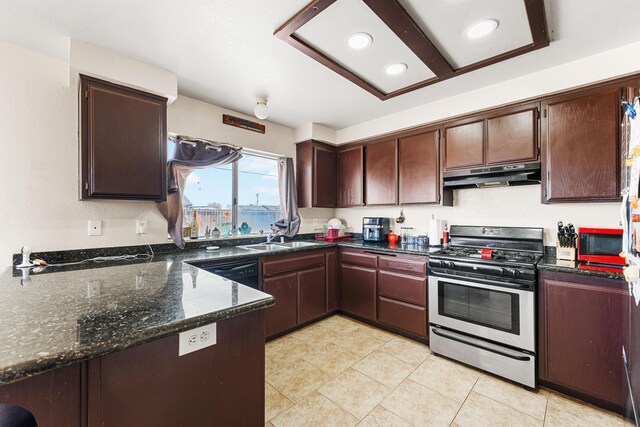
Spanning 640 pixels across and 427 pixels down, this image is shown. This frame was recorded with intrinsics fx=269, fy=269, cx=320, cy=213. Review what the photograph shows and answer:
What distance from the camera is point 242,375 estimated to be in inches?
42.9

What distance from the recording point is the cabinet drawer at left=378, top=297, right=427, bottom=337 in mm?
2604

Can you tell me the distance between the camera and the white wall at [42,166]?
188 centimetres

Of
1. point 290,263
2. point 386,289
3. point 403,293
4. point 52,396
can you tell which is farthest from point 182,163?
point 403,293

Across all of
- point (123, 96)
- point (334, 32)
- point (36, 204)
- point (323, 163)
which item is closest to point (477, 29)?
point (334, 32)

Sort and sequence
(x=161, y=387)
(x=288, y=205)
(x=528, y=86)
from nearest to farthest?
1. (x=161, y=387)
2. (x=528, y=86)
3. (x=288, y=205)

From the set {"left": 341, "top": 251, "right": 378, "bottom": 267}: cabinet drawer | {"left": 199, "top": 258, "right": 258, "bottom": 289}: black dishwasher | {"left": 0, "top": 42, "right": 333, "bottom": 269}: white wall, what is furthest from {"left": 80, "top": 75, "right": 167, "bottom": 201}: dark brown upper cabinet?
{"left": 341, "top": 251, "right": 378, "bottom": 267}: cabinet drawer

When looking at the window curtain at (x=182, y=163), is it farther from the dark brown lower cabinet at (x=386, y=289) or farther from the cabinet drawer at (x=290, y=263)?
the dark brown lower cabinet at (x=386, y=289)

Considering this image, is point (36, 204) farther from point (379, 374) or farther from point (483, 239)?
point (483, 239)

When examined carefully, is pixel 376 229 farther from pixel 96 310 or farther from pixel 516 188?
pixel 96 310

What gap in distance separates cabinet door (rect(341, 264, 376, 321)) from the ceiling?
1.95 meters

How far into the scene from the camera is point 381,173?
133 inches

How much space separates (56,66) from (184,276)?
78.9 inches

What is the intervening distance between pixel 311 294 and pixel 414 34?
2.56 m

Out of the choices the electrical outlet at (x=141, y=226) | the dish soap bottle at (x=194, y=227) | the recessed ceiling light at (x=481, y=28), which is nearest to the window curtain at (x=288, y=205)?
the dish soap bottle at (x=194, y=227)
